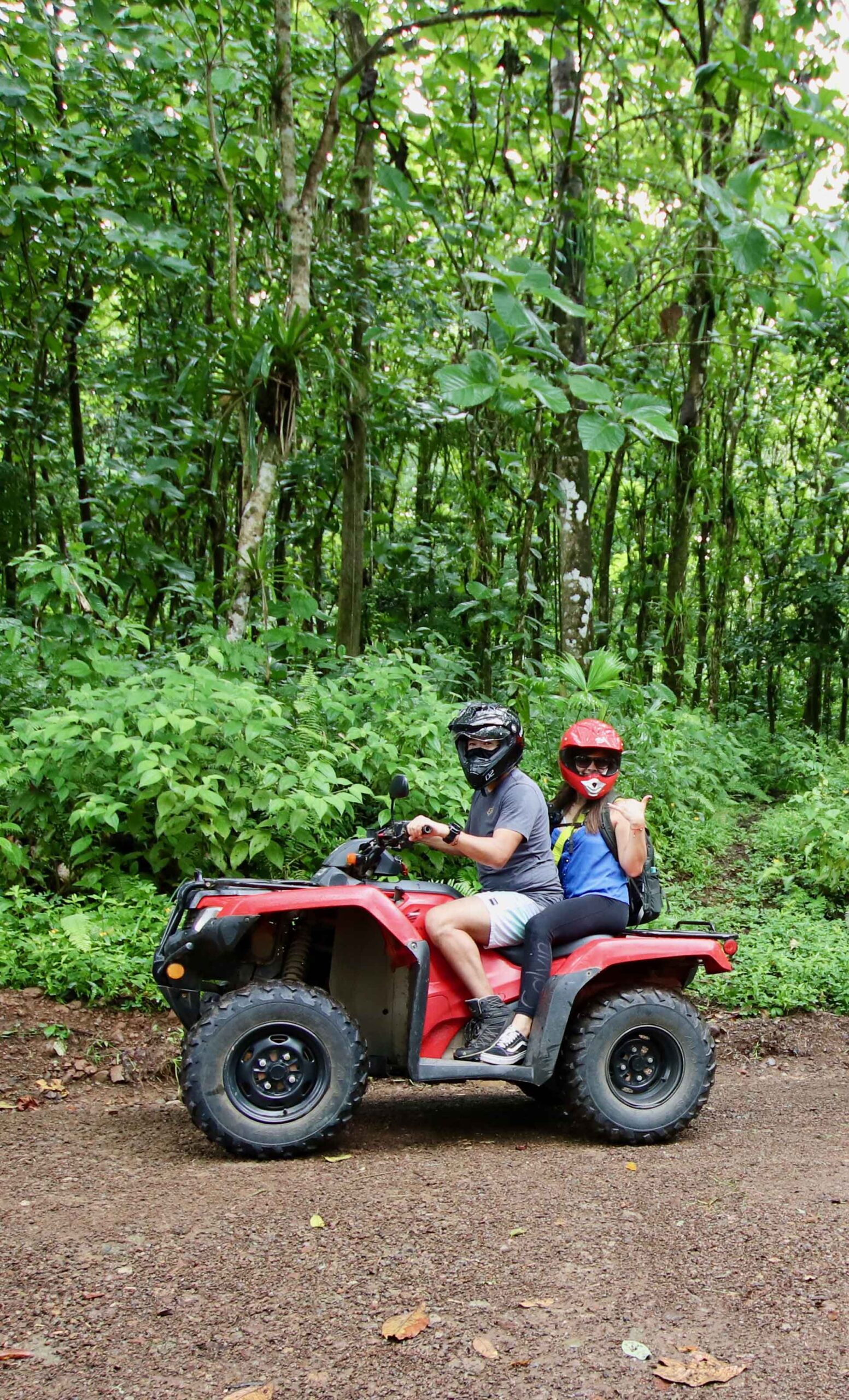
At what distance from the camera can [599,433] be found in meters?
4.84

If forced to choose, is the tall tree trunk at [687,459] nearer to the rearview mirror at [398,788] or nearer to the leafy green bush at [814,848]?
the leafy green bush at [814,848]

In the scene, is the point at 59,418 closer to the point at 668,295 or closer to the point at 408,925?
the point at 668,295

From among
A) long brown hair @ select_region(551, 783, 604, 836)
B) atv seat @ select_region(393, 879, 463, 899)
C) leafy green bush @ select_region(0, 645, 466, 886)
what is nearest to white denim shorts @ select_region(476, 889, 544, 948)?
atv seat @ select_region(393, 879, 463, 899)

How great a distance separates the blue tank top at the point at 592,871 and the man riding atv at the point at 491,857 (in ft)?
0.29

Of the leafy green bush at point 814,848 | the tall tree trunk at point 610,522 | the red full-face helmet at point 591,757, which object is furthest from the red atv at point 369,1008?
the tall tree trunk at point 610,522

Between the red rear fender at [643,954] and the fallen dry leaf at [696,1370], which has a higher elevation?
the red rear fender at [643,954]

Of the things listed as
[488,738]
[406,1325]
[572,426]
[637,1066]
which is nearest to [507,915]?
[488,738]

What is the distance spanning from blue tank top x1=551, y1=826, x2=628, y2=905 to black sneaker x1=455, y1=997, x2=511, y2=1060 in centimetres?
55

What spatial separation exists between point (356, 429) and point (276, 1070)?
8.41 metres

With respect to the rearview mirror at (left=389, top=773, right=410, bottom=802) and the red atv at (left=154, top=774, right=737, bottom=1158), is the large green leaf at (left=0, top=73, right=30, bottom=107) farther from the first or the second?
the rearview mirror at (left=389, top=773, right=410, bottom=802)

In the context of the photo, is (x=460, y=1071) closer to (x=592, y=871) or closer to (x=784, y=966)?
(x=592, y=871)

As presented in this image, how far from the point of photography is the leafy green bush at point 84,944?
5.60 metres

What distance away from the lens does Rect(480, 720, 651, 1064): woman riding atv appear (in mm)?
4281

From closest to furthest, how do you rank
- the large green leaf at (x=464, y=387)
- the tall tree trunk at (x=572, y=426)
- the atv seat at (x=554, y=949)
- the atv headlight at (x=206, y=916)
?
the atv headlight at (x=206, y=916) < the atv seat at (x=554, y=949) < the large green leaf at (x=464, y=387) < the tall tree trunk at (x=572, y=426)
